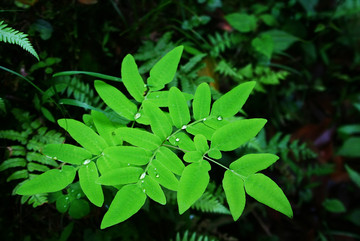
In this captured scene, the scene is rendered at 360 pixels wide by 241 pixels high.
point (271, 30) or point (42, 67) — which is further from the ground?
point (42, 67)

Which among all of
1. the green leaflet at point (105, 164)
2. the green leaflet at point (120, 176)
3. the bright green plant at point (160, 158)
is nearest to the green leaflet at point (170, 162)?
the bright green plant at point (160, 158)

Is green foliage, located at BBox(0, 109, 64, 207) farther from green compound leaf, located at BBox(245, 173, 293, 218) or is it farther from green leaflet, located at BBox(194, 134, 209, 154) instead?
green compound leaf, located at BBox(245, 173, 293, 218)

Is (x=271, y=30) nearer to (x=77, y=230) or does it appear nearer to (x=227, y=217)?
(x=227, y=217)

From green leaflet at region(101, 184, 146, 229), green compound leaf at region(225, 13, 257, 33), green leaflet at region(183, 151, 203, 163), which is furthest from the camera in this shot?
green compound leaf at region(225, 13, 257, 33)

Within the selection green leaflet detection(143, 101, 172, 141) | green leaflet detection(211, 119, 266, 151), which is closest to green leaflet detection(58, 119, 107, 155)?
green leaflet detection(143, 101, 172, 141)

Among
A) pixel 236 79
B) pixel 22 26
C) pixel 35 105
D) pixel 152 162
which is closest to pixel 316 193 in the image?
pixel 236 79

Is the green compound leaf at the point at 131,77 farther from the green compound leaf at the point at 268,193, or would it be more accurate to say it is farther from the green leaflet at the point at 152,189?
the green compound leaf at the point at 268,193
